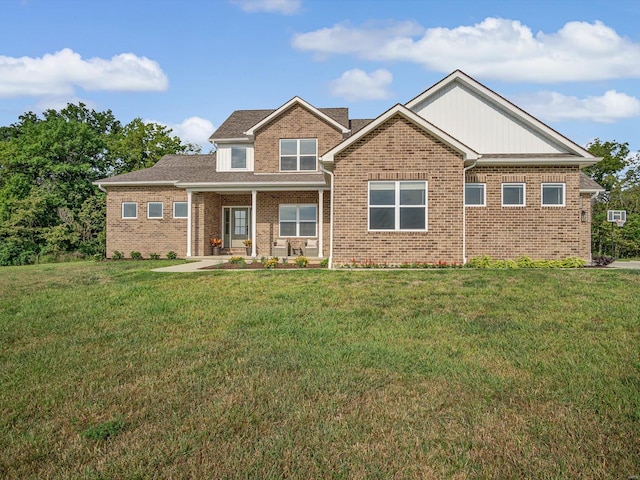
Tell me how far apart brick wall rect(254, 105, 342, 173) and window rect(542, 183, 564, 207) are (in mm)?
9037

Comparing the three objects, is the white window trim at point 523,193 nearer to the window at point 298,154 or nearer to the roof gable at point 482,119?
the roof gable at point 482,119

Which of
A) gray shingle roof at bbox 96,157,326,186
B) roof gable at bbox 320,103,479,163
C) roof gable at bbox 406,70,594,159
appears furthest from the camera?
gray shingle roof at bbox 96,157,326,186

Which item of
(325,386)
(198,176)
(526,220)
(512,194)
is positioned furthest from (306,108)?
(325,386)

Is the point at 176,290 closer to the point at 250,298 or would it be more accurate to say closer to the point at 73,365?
the point at 250,298

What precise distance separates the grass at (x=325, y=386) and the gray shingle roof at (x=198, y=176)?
11.1m

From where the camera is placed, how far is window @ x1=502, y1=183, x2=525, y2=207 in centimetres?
1509

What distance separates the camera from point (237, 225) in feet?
73.5

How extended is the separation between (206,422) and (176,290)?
6.50 meters

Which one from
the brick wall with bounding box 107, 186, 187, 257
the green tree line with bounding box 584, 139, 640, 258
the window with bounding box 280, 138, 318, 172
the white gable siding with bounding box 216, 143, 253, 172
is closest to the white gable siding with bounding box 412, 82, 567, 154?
the window with bounding box 280, 138, 318, 172

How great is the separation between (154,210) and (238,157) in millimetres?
4797

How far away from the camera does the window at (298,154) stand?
66.9 feet

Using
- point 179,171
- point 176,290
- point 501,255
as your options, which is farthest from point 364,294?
point 179,171

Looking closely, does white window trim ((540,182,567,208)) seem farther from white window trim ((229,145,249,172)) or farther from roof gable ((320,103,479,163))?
white window trim ((229,145,249,172))

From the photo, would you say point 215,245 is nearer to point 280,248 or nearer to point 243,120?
point 280,248
